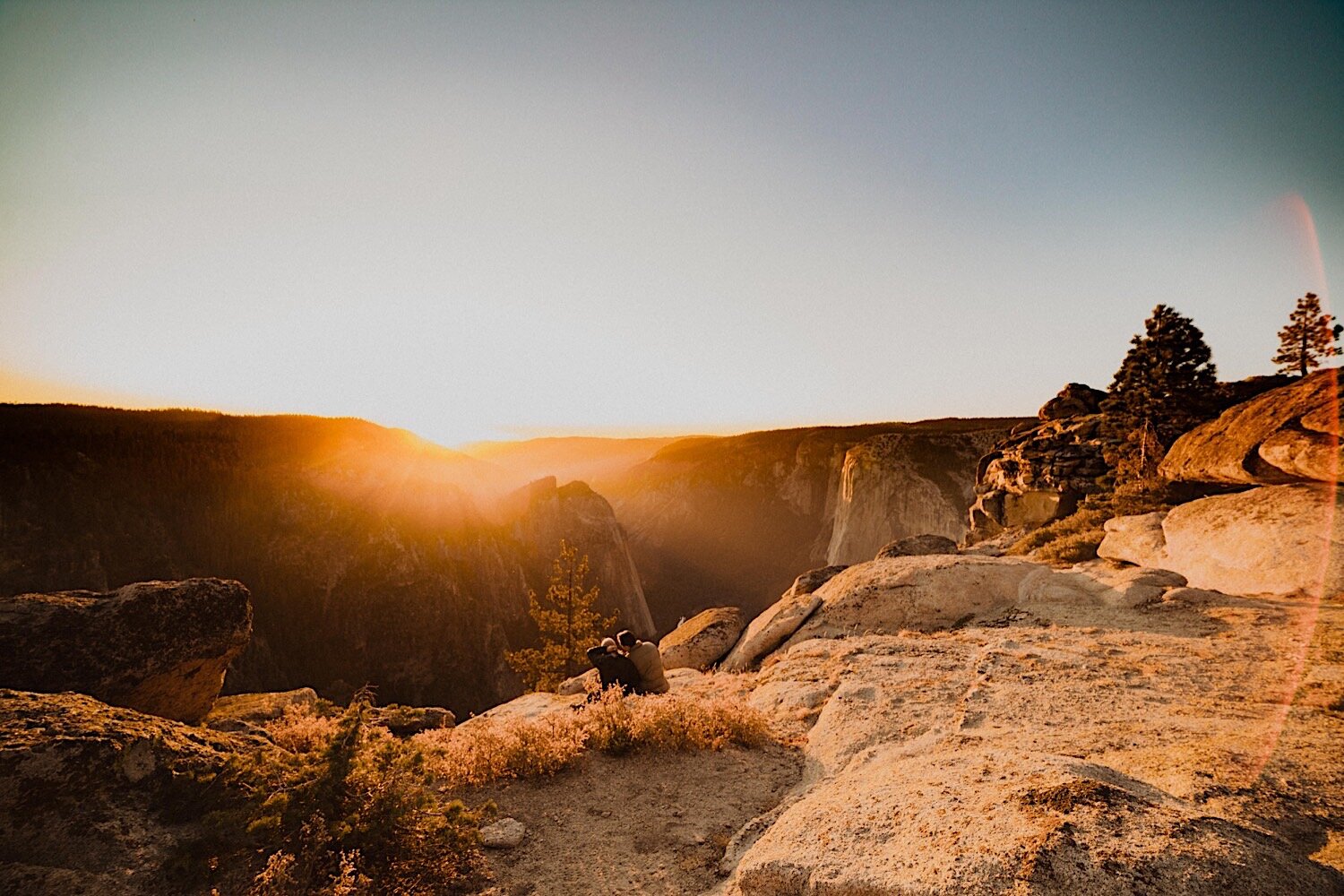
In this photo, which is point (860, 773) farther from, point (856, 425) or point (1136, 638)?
point (856, 425)

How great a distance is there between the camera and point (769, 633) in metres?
13.4

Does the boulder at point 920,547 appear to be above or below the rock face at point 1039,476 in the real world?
below

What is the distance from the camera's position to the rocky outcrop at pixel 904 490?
49219mm

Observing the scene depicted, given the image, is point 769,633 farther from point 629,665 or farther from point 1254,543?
point 1254,543

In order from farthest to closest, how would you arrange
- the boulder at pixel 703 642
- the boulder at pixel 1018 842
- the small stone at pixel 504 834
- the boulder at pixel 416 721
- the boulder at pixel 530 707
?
the boulder at pixel 703 642, the boulder at pixel 530 707, the boulder at pixel 416 721, the small stone at pixel 504 834, the boulder at pixel 1018 842

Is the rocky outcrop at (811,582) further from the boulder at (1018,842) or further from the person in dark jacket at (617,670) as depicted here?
the boulder at (1018,842)

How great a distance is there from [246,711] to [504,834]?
7002mm

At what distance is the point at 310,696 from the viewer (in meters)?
11.4

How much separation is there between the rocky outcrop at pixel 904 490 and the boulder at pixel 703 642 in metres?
37.7

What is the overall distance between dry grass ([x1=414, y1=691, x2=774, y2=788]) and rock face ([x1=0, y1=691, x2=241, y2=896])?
2612 mm

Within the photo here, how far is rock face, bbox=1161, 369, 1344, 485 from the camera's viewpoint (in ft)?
33.9

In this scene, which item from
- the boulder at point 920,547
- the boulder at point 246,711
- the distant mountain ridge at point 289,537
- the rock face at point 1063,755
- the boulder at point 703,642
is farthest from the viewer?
the distant mountain ridge at point 289,537

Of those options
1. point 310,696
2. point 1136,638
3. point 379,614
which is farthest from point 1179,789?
point 379,614

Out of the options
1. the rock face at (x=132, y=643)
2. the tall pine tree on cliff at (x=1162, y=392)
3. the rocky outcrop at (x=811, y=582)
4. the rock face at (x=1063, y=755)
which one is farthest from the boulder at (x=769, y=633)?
the tall pine tree on cliff at (x=1162, y=392)
